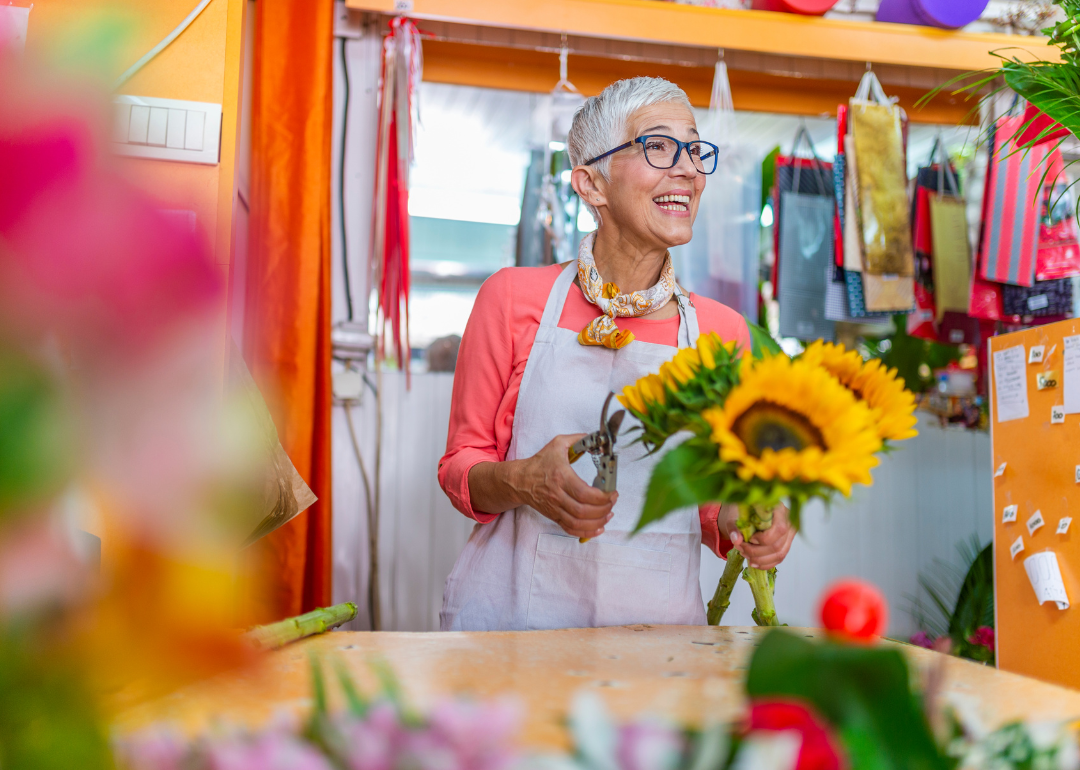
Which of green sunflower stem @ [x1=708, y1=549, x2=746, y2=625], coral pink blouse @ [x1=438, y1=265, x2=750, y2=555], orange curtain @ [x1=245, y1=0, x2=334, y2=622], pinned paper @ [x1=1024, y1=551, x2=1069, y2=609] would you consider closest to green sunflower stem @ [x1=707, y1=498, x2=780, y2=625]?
green sunflower stem @ [x1=708, y1=549, x2=746, y2=625]

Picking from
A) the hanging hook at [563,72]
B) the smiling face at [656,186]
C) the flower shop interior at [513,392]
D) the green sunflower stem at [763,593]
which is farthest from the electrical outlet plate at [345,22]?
the green sunflower stem at [763,593]

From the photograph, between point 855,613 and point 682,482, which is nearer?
point 855,613

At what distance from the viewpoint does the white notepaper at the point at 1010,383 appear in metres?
1.84

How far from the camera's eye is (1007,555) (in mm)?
1871

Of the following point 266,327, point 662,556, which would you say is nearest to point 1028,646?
point 662,556

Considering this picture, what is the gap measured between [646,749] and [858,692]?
11 centimetres

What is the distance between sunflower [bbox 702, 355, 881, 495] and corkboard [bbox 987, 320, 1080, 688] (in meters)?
1.38

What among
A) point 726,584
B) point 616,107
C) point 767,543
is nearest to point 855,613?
point 767,543

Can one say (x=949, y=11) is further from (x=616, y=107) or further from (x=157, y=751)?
(x=157, y=751)

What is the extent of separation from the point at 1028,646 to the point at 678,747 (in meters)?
1.79

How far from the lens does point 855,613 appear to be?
0.44 m

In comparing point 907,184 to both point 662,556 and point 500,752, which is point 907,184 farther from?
point 500,752

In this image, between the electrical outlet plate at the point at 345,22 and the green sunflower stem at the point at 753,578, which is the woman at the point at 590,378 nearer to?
the green sunflower stem at the point at 753,578

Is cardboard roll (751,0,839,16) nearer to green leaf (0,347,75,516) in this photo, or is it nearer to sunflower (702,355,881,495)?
sunflower (702,355,881,495)
